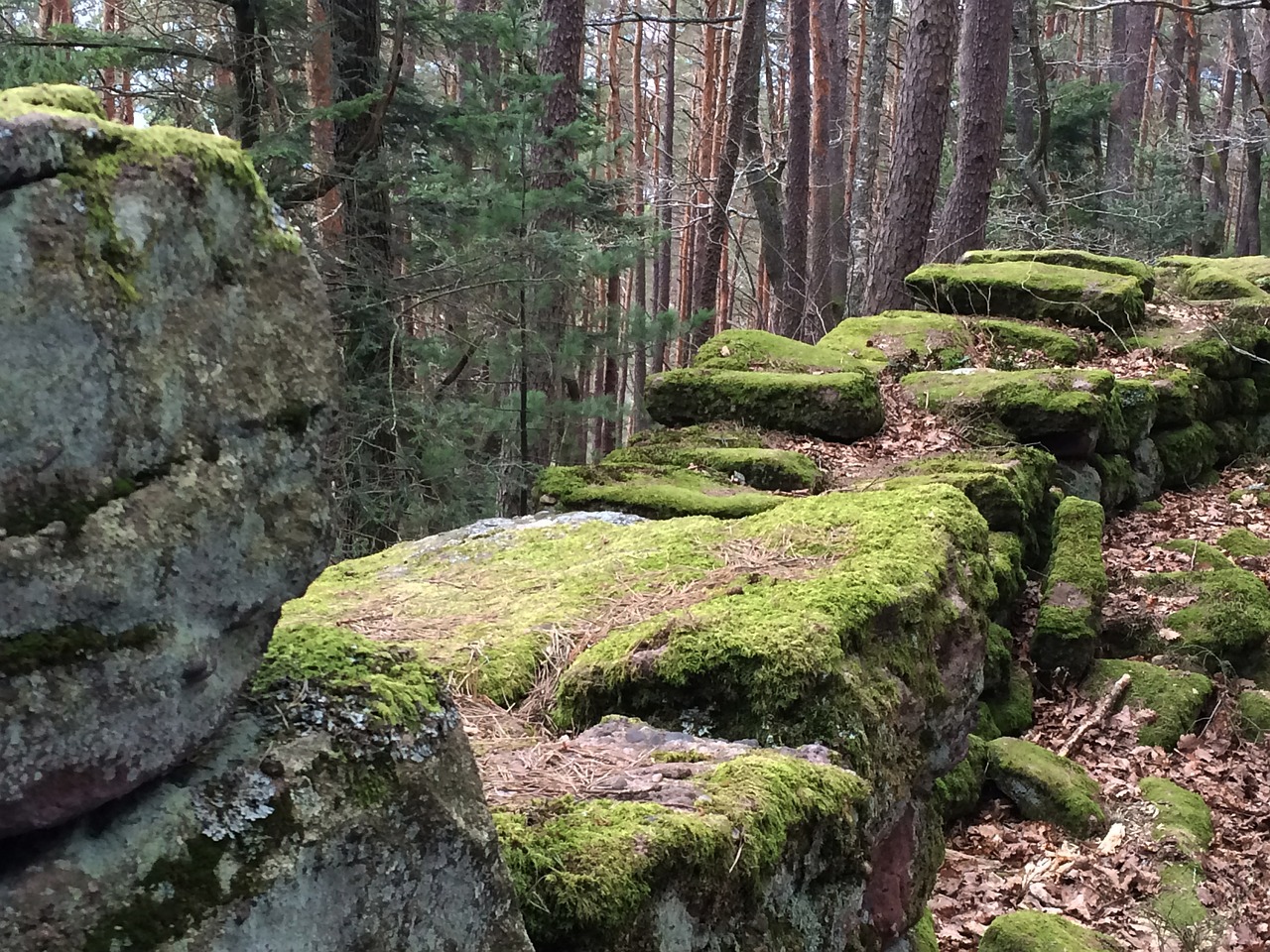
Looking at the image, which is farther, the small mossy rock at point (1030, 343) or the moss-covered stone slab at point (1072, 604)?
the small mossy rock at point (1030, 343)

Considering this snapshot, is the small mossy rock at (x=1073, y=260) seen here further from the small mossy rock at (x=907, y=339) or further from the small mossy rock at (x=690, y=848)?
the small mossy rock at (x=690, y=848)

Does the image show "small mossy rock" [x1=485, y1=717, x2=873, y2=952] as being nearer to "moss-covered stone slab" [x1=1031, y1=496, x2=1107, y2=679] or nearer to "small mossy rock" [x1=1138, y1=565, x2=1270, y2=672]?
"moss-covered stone slab" [x1=1031, y1=496, x2=1107, y2=679]

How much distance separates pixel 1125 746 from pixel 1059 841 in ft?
3.24

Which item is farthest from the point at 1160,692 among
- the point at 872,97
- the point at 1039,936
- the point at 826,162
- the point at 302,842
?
the point at 872,97

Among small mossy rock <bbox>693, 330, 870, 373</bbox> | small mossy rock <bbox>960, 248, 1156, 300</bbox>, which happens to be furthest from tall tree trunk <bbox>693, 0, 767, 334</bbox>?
small mossy rock <bbox>693, 330, 870, 373</bbox>

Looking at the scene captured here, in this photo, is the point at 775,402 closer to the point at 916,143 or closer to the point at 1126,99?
the point at 916,143

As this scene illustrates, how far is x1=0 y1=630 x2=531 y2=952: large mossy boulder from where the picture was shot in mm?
1222

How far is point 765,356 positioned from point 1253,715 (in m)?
3.92

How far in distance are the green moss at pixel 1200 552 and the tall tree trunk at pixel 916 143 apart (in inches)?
179

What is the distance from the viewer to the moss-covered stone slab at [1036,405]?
698cm

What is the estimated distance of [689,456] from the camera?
598 centimetres

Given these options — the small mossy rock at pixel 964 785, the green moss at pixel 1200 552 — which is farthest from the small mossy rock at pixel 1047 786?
the green moss at pixel 1200 552

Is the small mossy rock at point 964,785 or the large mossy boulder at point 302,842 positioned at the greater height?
the large mossy boulder at point 302,842

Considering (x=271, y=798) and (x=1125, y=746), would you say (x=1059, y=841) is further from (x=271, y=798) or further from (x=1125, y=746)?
(x=271, y=798)
